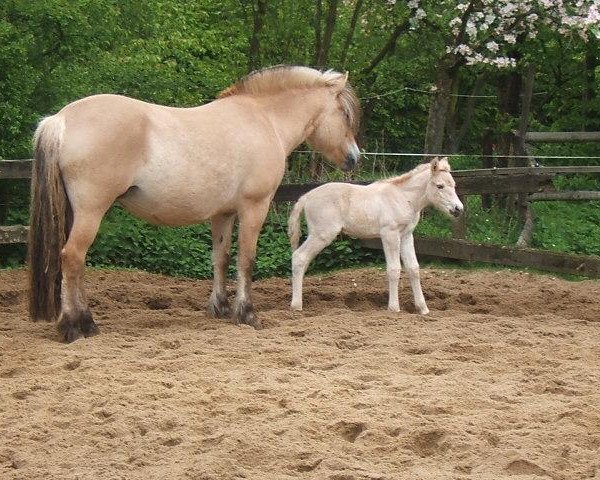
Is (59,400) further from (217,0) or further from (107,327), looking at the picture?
(217,0)

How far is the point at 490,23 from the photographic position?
12.1 meters

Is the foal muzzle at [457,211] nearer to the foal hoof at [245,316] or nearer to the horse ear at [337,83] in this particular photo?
the horse ear at [337,83]

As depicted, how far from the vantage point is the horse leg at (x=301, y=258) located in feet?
29.7

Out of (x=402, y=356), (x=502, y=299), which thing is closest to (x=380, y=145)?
(x=502, y=299)

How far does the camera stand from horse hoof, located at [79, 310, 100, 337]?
765 cm

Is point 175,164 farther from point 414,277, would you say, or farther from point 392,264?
point 414,277

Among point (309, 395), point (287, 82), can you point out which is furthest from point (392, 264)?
point (309, 395)

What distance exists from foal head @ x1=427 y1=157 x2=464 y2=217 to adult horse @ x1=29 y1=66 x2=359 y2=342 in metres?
0.87

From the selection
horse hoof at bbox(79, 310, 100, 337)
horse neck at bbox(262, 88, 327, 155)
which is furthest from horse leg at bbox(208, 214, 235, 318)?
horse hoof at bbox(79, 310, 100, 337)

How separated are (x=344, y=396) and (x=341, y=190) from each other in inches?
140

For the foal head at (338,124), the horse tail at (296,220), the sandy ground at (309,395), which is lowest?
the sandy ground at (309,395)

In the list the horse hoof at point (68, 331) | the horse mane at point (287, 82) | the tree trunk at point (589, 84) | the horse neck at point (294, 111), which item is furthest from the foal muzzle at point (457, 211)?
the tree trunk at point (589, 84)

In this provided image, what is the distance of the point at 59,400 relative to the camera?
18.7 ft

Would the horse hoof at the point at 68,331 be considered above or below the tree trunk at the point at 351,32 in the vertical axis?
below
